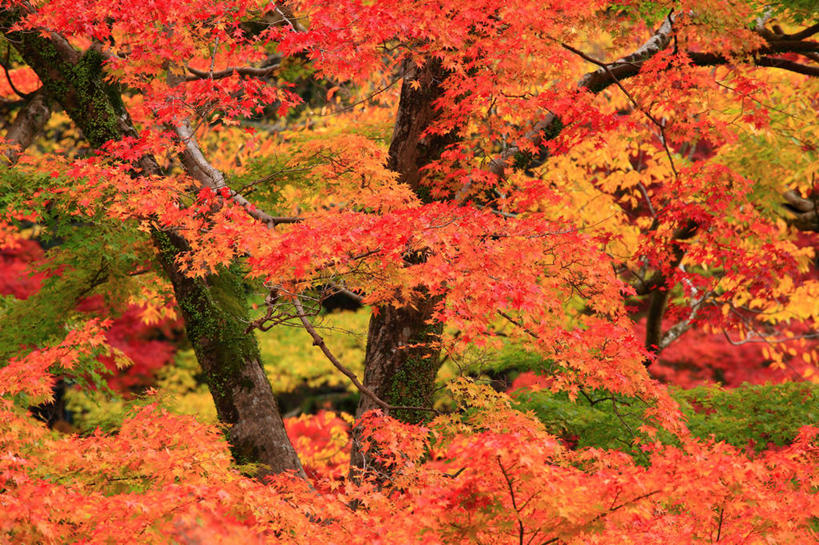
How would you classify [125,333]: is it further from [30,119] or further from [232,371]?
[232,371]

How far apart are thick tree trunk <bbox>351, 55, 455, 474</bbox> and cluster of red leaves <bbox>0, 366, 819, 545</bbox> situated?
262 centimetres

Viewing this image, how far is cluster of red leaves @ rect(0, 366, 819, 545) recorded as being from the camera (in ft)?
9.63

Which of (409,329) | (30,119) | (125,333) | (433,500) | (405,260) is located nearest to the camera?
(433,500)

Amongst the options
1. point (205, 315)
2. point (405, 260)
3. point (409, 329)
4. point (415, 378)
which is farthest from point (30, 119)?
point (415, 378)

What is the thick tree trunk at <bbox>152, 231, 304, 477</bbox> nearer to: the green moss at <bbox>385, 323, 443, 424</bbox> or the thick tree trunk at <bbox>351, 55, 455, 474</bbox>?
the thick tree trunk at <bbox>351, 55, 455, 474</bbox>

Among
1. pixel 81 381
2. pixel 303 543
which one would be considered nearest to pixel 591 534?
pixel 303 543

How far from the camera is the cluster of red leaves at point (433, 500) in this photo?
294 cm

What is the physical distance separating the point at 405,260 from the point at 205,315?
2.28m

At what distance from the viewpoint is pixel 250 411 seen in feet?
22.4

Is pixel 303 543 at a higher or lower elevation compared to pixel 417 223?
lower

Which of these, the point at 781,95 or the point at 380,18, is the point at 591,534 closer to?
the point at 380,18

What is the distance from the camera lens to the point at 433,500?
317cm

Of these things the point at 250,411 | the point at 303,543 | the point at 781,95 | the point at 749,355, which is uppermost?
the point at 781,95

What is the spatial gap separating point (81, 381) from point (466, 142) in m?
5.06
